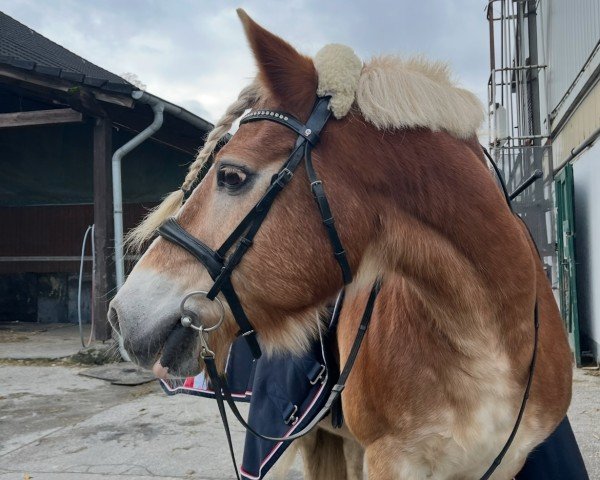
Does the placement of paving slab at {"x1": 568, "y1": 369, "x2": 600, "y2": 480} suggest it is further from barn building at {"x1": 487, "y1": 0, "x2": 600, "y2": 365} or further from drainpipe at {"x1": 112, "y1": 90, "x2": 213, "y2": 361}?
drainpipe at {"x1": 112, "y1": 90, "x2": 213, "y2": 361}

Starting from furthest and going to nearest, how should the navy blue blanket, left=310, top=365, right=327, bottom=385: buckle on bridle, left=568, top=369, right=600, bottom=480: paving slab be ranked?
left=568, top=369, right=600, bottom=480: paving slab
left=310, top=365, right=327, bottom=385: buckle on bridle
the navy blue blanket

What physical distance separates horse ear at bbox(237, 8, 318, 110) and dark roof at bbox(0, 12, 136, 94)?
5.33m

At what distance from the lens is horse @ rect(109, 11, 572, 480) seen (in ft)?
4.46

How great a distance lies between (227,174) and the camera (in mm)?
1358

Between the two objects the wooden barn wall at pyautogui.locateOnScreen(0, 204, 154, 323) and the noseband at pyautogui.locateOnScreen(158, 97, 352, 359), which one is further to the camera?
the wooden barn wall at pyautogui.locateOnScreen(0, 204, 154, 323)

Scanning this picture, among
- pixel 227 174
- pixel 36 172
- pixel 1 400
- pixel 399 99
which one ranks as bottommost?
pixel 1 400

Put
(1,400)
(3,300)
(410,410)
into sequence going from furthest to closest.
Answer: (3,300) → (1,400) → (410,410)

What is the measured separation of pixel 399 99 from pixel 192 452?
297cm

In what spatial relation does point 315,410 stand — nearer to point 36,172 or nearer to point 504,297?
point 504,297

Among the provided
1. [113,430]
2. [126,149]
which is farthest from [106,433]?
[126,149]

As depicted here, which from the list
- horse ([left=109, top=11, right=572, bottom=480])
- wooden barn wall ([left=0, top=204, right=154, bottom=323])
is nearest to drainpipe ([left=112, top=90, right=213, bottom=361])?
wooden barn wall ([left=0, top=204, right=154, bottom=323])

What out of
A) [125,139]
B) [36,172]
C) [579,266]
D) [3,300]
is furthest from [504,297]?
[3,300]

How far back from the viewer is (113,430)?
4.10m

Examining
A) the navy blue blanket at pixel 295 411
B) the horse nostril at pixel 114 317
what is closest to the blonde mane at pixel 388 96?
the horse nostril at pixel 114 317
